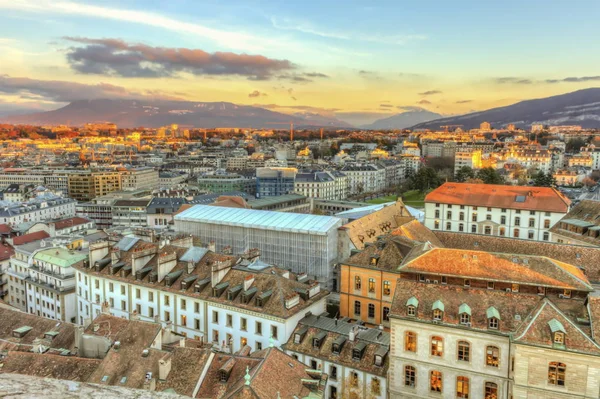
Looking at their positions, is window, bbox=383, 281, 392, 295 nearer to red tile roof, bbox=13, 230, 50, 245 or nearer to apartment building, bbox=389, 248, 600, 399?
apartment building, bbox=389, 248, 600, 399

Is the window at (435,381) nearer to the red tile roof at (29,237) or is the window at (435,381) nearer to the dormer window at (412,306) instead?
the dormer window at (412,306)

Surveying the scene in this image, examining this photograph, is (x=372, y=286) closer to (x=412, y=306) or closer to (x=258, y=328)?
(x=258, y=328)

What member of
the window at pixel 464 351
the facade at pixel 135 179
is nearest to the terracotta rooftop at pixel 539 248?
the window at pixel 464 351

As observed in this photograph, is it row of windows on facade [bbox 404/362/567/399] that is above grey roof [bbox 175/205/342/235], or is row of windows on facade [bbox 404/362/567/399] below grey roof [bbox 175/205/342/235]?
below

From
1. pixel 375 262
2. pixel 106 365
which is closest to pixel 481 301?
pixel 375 262

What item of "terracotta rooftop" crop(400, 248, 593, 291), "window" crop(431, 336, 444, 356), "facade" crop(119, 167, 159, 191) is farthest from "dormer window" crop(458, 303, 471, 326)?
"facade" crop(119, 167, 159, 191)

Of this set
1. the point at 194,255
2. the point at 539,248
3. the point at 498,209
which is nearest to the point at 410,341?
the point at 539,248
